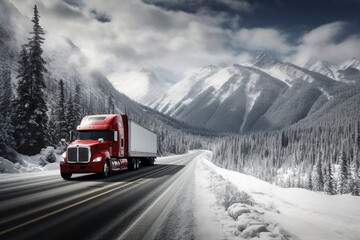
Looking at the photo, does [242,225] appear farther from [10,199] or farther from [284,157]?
[284,157]

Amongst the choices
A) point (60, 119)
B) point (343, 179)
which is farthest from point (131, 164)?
point (343, 179)

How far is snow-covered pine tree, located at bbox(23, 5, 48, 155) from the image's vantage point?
33188 millimetres

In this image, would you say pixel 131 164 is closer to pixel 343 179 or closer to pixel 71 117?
pixel 71 117

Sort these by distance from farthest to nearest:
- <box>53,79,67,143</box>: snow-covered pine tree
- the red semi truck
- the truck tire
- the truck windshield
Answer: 1. <box>53,79,67,143</box>: snow-covered pine tree
2. the truck tire
3. the truck windshield
4. the red semi truck

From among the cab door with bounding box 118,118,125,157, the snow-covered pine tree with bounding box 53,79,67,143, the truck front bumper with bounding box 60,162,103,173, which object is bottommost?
the truck front bumper with bounding box 60,162,103,173

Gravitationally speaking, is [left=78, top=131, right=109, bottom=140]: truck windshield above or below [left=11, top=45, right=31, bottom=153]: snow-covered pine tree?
below

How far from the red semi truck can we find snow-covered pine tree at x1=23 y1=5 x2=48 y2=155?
13.4 meters

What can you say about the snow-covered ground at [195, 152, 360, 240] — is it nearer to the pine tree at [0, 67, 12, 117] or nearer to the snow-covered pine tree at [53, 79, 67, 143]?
the pine tree at [0, 67, 12, 117]

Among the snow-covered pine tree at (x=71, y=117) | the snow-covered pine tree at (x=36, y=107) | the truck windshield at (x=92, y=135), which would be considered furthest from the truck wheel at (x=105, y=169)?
the snow-covered pine tree at (x=71, y=117)

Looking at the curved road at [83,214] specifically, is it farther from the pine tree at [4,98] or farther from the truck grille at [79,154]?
the pine tree at [4,98]

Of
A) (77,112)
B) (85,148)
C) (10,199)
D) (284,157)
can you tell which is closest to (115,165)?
(85,148)

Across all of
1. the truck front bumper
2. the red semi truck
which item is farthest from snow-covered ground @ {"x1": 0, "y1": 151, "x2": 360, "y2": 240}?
the red semi truck

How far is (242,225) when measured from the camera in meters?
6.76

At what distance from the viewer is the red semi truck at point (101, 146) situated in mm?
18047
